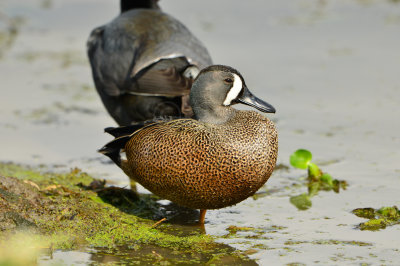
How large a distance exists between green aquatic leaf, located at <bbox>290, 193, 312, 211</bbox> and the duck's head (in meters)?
1.08

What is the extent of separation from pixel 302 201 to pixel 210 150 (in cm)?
131

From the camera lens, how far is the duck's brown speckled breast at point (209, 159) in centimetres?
500

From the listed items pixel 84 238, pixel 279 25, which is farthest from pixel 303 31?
pixel 84 238

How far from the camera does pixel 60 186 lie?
586 cm

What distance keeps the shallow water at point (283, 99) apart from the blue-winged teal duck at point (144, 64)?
67 cm

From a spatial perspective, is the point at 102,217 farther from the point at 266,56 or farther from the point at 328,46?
the point at 328,46

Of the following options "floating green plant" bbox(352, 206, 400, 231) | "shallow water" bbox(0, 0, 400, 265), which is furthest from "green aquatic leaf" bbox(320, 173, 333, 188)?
"floating green plant" bbox(352, 206, 400, 231)

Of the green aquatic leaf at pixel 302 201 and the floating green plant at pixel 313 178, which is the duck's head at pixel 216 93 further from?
the floating green plant at pixel 313 178

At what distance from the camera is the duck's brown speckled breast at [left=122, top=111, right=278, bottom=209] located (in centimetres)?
500

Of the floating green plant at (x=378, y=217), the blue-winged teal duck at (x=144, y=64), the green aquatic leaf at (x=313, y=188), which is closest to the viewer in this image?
the floating green plant at (x=378, y=217)

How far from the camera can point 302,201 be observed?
19.6ft

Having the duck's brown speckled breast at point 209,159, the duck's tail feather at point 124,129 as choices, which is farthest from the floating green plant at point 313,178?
the duck's tail feather at point 124,129

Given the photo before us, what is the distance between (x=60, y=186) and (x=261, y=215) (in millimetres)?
1609

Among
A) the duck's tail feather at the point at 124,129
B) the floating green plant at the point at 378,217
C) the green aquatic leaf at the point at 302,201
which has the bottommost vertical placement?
the floating green plant at the point at 378,217
